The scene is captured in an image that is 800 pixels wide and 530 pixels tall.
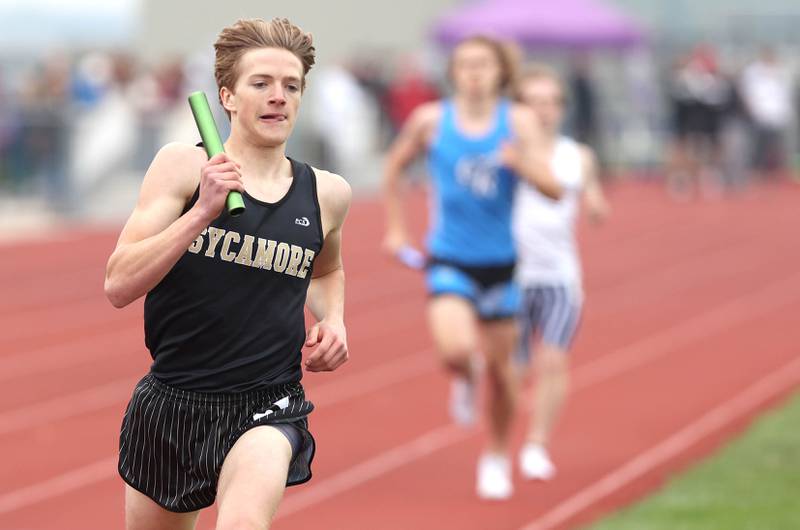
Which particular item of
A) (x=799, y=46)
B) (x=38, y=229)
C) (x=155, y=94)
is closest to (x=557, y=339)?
(x=38, y=229)

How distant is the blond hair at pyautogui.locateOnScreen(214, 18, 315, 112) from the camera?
442 centimetres

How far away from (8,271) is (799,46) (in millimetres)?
21789

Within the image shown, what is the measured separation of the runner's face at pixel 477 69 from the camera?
792 centimetres

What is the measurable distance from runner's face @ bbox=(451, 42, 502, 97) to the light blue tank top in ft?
0.47

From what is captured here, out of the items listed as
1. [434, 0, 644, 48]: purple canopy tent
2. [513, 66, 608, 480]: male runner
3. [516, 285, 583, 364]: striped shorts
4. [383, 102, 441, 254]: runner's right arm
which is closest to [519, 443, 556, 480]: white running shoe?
[513, 66, 608, 480]: male runner

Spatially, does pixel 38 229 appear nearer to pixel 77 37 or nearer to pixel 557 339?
pixel 557 339

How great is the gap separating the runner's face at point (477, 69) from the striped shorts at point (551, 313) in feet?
4.11

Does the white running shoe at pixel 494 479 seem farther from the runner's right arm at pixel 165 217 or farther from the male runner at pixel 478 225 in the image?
the runner's right arm at pixel 165 217

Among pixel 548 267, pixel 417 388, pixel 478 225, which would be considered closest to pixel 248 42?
pixel 478 225

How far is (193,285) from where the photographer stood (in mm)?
4398

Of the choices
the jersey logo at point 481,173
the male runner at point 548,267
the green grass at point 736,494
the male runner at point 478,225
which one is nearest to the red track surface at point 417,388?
the green grass at point 736,494

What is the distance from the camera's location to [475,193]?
7984mm

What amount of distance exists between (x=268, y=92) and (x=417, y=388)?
7.44m

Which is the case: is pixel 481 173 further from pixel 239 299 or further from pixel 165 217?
pixel 165 217
